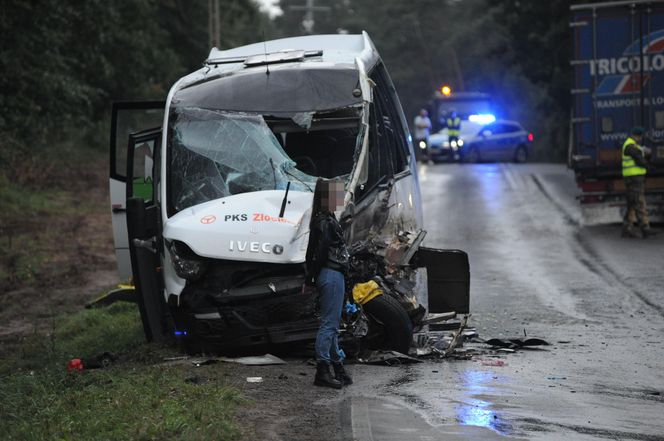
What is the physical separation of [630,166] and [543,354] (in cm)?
1028

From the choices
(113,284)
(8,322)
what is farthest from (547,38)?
(8,322)

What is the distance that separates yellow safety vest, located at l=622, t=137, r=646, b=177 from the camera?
2017 cm

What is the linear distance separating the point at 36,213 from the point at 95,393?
17740 mm

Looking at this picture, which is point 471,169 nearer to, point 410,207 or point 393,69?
point 410,207

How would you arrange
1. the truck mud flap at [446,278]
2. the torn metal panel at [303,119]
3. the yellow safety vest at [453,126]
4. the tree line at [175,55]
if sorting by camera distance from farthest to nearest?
the yellow safety vest at [453,126], the tree line at [175,55], the truck mud flap at [446,278], the torn metal panel at [303,119]

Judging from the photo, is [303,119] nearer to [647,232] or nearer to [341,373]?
[341,373]

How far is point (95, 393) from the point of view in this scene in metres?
8.77

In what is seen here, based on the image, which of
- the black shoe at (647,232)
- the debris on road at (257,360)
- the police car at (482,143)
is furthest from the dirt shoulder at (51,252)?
the police car at (482,143)

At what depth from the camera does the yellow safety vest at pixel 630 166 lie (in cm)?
2017

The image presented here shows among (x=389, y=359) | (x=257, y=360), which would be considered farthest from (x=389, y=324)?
(x=257, y=360)

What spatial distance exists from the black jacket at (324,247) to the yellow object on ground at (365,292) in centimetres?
127

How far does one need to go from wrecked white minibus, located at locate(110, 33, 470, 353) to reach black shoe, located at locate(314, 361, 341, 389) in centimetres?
118

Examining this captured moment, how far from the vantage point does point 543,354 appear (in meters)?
10.7

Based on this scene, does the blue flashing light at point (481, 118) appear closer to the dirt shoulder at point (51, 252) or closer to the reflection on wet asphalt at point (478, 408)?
the dirt shoulder at point (51, 252)
